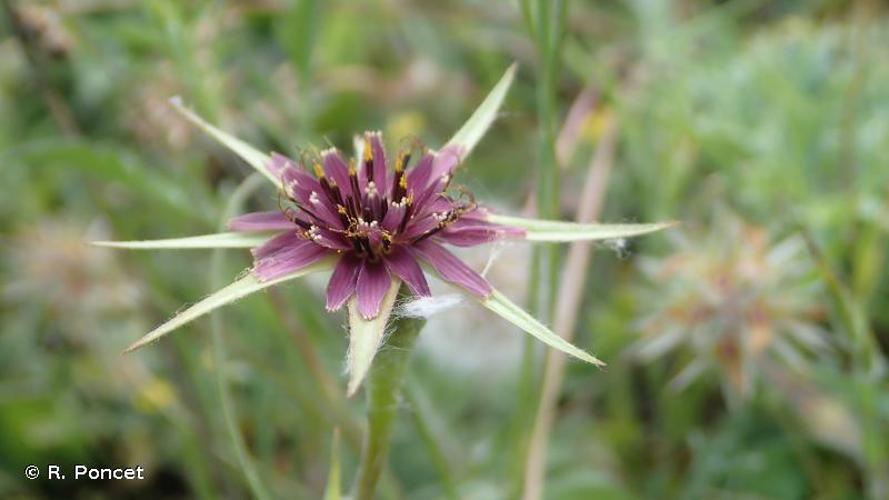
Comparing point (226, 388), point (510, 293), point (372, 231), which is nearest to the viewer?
point (372, 231)

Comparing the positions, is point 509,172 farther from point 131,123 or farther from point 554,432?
point 131,123

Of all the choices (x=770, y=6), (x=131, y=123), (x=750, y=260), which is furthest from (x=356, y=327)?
(x=770, y=6)

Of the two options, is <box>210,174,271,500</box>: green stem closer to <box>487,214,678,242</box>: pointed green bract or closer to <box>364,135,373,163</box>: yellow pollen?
<box>364,135,373,163</box>: yellow pollen

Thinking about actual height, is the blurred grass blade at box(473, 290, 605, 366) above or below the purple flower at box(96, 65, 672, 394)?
below

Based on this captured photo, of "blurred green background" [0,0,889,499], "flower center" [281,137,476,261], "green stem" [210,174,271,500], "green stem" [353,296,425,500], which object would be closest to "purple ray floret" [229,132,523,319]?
"flower center" [281,137,476,261]

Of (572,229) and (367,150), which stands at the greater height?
(367,150)

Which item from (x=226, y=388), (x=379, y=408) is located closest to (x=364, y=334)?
(x=379, y=408)

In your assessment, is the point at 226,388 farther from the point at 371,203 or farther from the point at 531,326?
the point at 531,326
